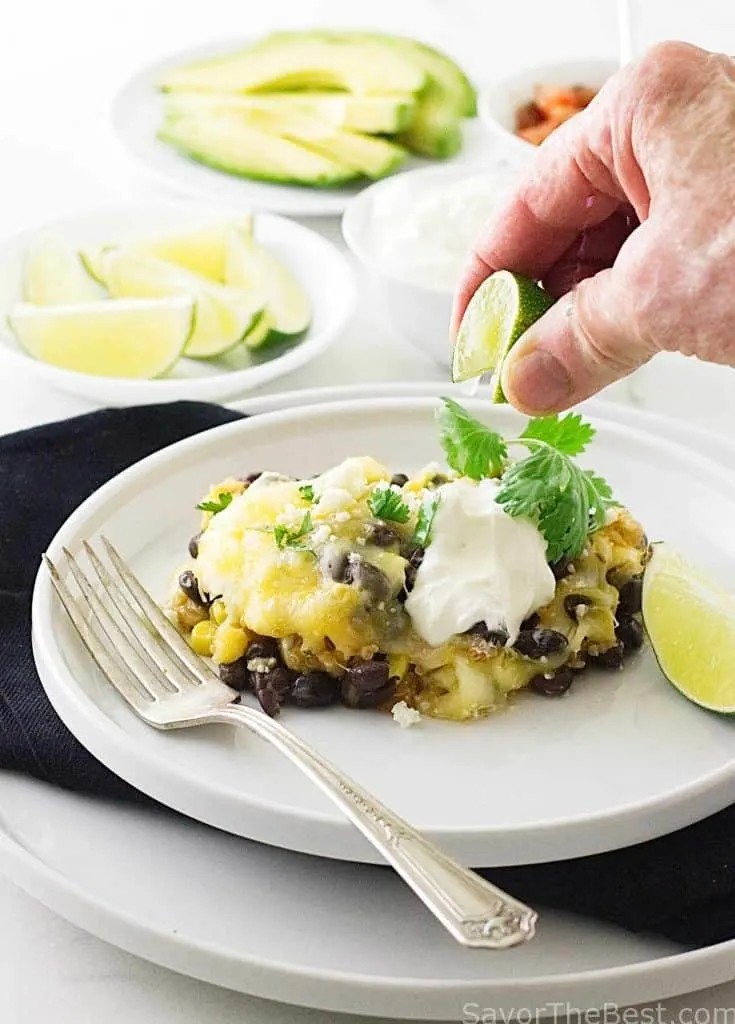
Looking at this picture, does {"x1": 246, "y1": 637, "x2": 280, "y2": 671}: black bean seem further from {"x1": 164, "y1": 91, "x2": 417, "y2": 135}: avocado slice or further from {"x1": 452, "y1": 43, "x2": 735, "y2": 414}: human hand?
{"x1": 164, "y1": 91, "x2": 417, "y2": 135}: avocado slice

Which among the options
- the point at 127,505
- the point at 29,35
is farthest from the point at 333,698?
the point at 29,35

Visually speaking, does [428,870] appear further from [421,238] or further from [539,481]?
[421,238]

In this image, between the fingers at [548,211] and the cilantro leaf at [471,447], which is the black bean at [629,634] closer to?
the cilantro leaf at [471,447]

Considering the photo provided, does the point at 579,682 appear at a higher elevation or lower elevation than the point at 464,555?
lower

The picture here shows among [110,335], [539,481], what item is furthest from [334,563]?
[110,335]

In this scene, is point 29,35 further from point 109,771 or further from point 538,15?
point 109,771
